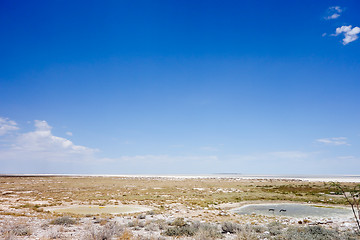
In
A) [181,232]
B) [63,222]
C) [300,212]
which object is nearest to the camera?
[181,232]

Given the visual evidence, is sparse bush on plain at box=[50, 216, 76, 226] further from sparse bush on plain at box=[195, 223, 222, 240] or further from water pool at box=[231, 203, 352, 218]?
water pool at box=[231, 203, 352, 218]

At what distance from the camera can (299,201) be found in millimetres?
34531

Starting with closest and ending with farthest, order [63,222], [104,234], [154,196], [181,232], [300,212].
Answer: [104,234] < [181,232] < [63,222] < [300,212] < [154,196]

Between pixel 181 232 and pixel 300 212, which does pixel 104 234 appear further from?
pixel 300 212

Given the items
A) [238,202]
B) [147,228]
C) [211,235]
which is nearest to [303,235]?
[211,235]

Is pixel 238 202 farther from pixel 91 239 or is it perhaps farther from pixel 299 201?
pixel 91 239

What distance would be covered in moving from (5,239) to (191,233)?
9029 millimetres

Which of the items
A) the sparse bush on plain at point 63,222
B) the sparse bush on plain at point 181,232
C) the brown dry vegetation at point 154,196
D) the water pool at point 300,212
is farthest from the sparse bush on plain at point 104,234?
the water pool at point 300,212

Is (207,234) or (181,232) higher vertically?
(207,234)

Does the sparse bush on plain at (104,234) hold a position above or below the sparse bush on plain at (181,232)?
above

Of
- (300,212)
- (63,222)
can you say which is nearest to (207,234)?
(63,222)

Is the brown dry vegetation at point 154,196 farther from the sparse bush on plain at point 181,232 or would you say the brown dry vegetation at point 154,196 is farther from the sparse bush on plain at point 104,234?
the sparse bush on plain at point 181,232

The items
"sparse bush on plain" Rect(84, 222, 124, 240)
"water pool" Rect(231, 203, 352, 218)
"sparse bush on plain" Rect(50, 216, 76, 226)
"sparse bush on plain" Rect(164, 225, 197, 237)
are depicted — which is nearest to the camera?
"sparse bush on plain" Rect(84, 222, 124, 240)

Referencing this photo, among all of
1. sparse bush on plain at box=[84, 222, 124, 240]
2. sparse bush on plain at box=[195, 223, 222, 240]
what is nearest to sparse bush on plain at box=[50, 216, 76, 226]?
sparse bush on plain at box=[84, 222, 124, 240]
